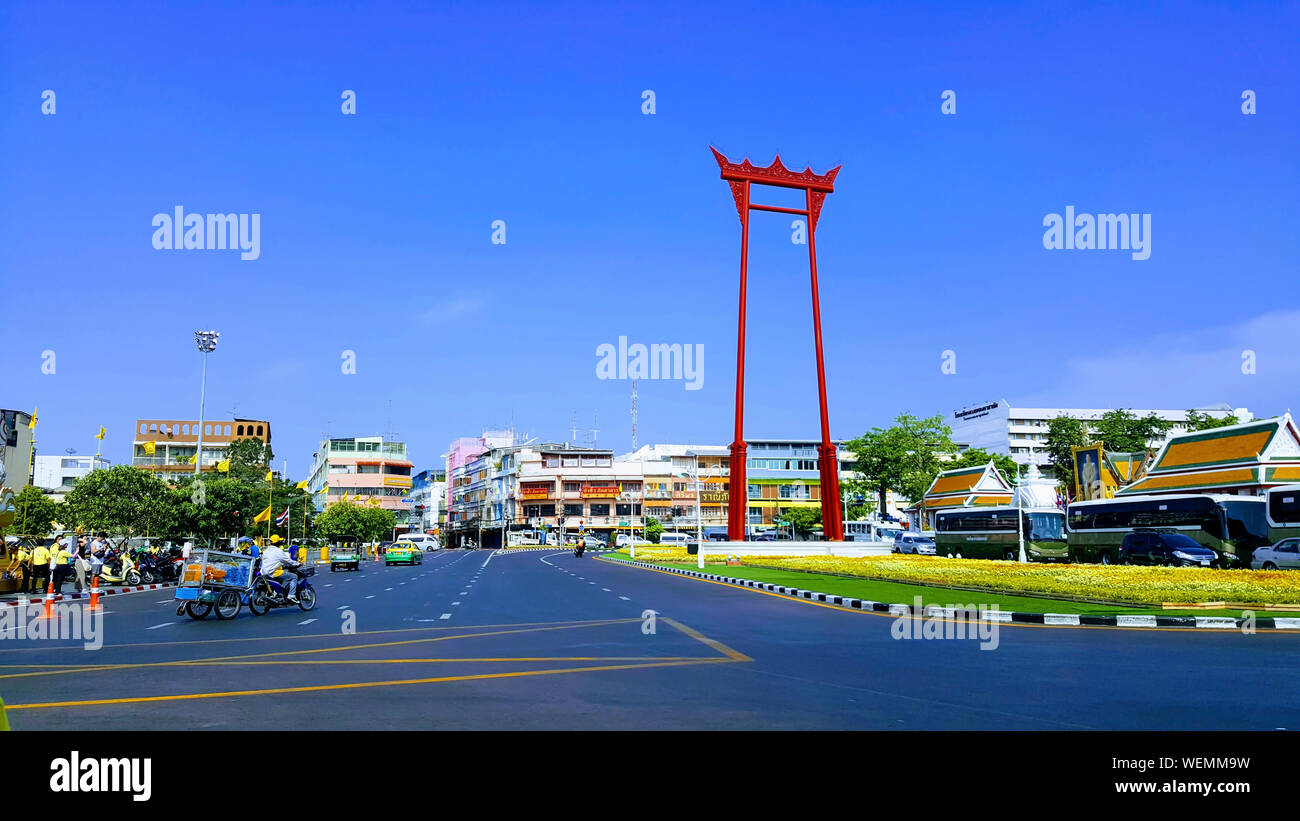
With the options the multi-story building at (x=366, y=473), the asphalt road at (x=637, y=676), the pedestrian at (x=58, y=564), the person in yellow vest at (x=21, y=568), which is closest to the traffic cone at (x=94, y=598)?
the asphalt road at (x=637, y=676)

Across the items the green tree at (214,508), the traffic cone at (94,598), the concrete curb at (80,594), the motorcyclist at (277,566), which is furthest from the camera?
the green tree at (214,508)

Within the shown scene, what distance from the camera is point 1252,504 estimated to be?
35.9 meters

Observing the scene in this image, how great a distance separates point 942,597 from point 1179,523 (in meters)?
21.1

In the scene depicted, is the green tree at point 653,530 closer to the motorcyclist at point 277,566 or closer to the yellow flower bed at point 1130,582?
the yellow flower bed at point 1130,582

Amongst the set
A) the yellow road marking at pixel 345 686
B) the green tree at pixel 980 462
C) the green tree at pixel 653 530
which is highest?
the green tree at pixel 980 462

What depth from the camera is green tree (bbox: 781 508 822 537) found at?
10825 centimetres

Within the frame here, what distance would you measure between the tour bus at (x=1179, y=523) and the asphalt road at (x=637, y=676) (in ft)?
80.1

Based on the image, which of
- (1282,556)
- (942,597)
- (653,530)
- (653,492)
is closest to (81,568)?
(942,597)

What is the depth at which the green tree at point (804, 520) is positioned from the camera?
10825cm

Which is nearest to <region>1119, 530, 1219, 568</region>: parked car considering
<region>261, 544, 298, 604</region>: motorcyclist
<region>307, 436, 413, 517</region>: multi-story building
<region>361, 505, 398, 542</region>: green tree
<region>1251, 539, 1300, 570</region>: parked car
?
<region>1251, 539, 1300, 570</region>: parked car

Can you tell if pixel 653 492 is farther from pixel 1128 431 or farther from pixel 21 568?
pixel 21 568

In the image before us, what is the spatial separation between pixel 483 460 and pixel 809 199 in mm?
98900
